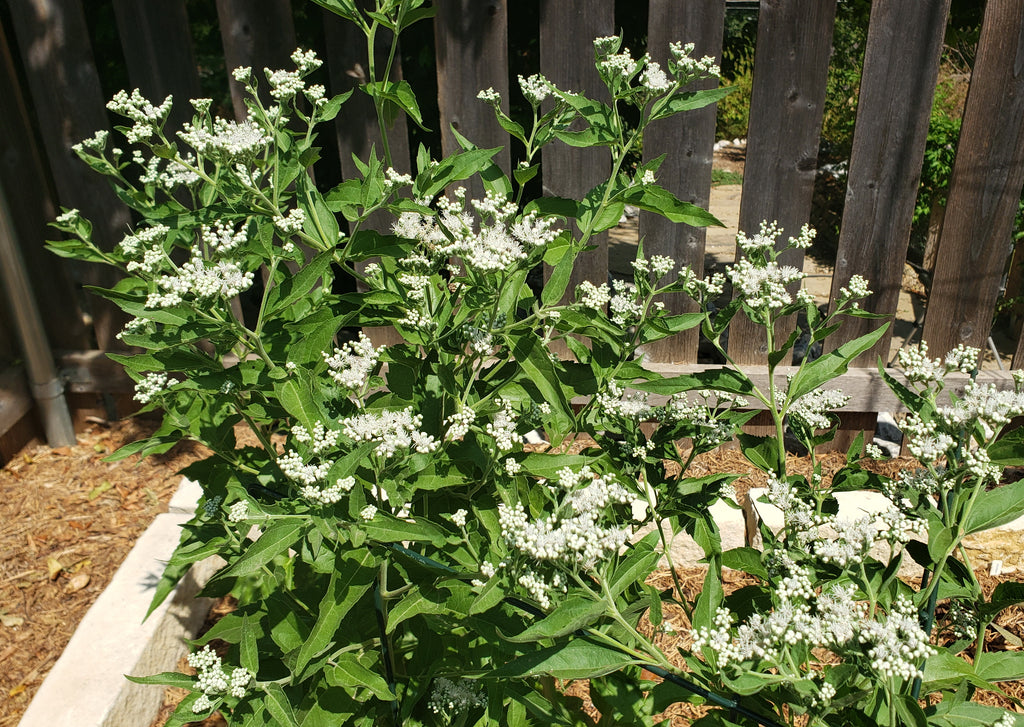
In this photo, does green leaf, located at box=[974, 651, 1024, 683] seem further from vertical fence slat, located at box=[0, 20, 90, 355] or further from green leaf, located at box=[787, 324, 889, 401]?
vertical fence slat, located at box=[0, 20, 90, 355]

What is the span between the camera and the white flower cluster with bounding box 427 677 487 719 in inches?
68.5

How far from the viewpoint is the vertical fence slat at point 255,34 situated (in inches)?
142

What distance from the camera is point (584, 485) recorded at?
5.64ft

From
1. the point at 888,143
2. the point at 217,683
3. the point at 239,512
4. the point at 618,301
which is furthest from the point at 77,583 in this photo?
the point at 888,143

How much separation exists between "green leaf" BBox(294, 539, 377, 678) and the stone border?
1.26 m

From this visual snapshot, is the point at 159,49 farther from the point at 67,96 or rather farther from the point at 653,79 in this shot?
the point at 653,79

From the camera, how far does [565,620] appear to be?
129 cm

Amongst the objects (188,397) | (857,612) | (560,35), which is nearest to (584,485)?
(857,612)

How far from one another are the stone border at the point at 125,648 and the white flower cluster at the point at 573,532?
1698 millimetres

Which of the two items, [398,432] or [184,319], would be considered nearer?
[398,432]

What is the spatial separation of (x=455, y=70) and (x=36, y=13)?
200 cm

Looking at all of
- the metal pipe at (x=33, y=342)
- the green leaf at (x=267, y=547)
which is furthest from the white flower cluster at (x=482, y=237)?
the metal pipe at (x=33, y=342)

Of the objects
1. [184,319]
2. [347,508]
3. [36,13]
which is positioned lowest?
[347,508]

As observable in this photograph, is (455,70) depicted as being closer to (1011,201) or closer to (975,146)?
(975,146)
